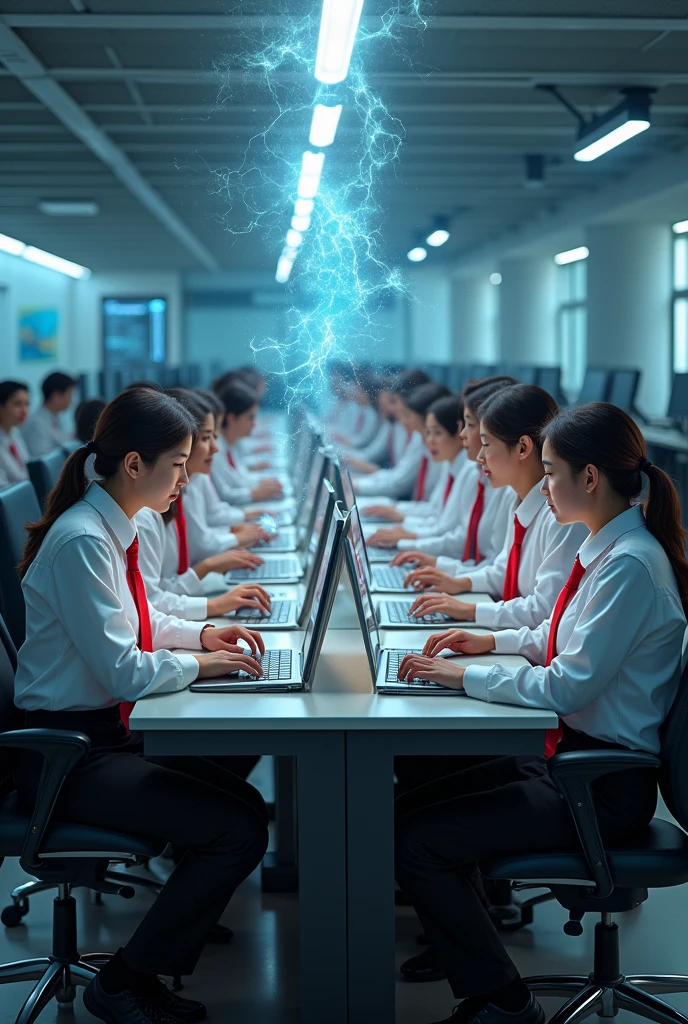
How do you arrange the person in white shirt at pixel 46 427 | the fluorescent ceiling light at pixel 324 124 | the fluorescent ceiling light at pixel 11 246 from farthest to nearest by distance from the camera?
the fluorescent ceiling light at pixel 11 246, the person in white shirt at pixel 46 427, the fluorescent ceiling light at pixel 324 124

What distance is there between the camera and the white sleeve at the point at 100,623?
5.89ft

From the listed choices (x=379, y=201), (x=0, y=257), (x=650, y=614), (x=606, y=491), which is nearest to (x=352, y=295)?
(x=379, y=201)

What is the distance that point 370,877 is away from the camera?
5.84 feet

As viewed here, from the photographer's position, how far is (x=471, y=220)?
9797 mm

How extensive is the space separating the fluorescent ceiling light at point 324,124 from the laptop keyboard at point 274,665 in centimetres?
131

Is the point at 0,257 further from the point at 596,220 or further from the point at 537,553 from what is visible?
the point at 537,553

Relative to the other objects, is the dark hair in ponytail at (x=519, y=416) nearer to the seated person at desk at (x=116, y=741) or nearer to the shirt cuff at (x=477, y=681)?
the shirt cuff at (x=477, y=681)

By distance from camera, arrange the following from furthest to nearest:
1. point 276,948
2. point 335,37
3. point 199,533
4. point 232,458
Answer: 1. point 232,458
2. point 199,533
3. point 335,37
4. point 276,948

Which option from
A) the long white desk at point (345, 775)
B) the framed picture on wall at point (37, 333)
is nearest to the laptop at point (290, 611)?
the long white desk at point (345, 775)

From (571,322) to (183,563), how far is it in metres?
10.3

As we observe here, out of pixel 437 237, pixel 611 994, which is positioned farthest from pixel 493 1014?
pixel 437 237

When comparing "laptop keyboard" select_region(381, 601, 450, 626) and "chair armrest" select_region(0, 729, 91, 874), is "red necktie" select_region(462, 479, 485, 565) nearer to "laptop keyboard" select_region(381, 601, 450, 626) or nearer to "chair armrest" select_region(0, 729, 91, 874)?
"laptop keyboard" select_region(381, 601, 450, 626)

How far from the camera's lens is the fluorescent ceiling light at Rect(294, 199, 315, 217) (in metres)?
2.83

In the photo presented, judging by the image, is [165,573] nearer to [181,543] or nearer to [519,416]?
[181,543]
